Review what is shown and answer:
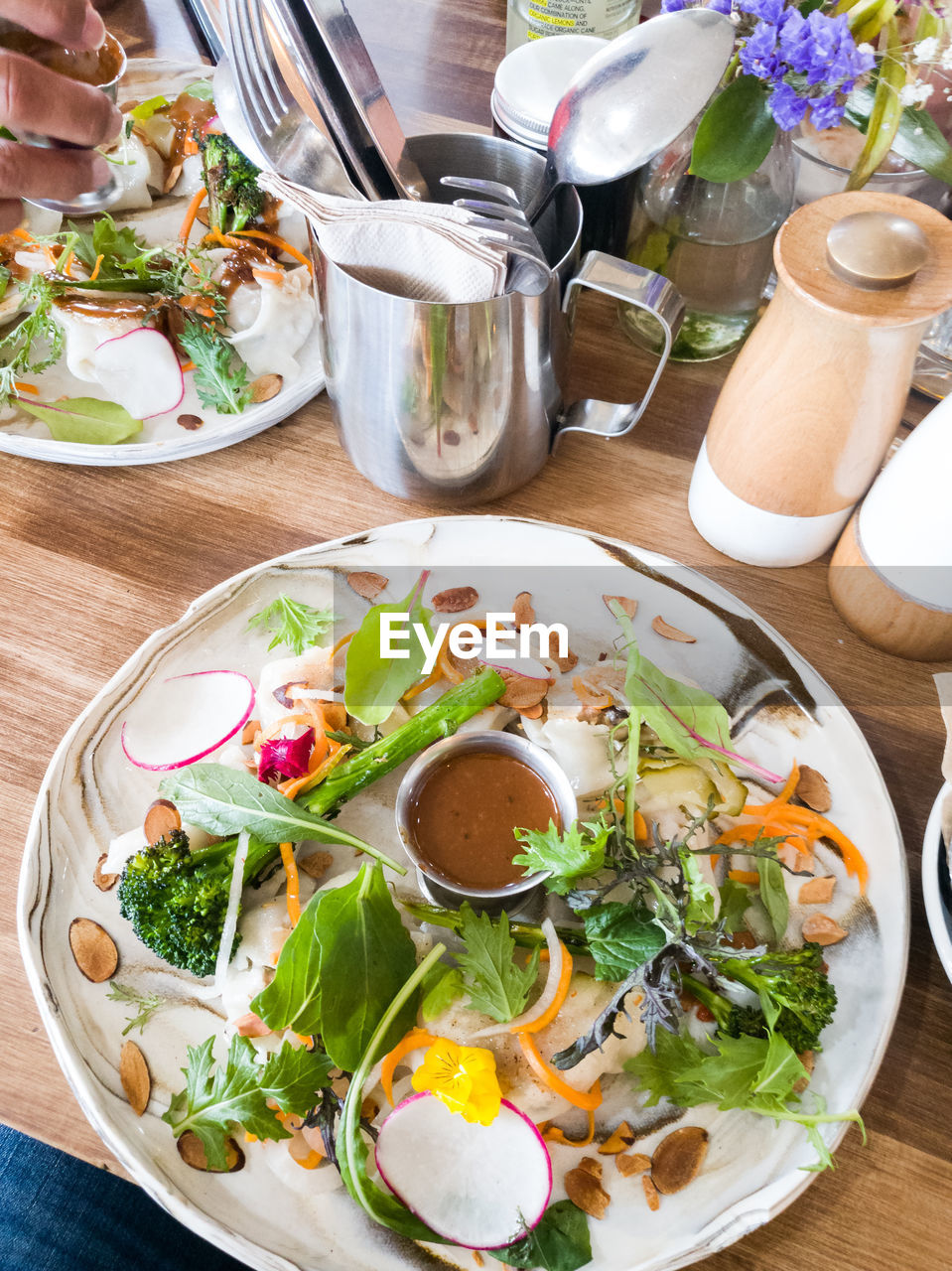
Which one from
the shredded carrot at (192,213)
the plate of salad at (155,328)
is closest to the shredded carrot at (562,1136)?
the plate of salad at (155,328)

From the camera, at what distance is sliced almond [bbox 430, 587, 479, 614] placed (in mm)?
1112

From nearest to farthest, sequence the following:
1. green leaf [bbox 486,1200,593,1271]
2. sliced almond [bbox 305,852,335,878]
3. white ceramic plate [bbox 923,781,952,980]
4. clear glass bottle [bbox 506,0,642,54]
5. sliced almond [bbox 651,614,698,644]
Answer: green leaf [bbox 486,1200,593,1271] < white ceramic plate [bbox 923,781,952,980] < sliced almond [bbox 305,852,335,878] < sliced almond [bbox 651,614,698,644] < clear glass bottle [bbox 506,0,642,54]

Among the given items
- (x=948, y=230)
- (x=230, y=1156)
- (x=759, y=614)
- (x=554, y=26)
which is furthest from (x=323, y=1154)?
(x=554, y=26)

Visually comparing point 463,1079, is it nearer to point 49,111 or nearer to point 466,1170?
point 466,1170

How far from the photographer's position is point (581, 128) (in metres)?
1.03

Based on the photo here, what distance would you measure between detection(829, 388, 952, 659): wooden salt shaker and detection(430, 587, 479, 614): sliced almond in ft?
1.40

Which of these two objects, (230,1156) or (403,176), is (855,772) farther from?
(403,176)

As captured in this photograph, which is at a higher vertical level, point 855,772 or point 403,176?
point 403,176

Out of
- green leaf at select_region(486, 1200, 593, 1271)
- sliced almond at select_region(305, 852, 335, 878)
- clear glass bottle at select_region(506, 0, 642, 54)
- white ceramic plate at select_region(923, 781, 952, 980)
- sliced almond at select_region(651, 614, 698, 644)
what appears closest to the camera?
green leaf at select_region(486, 1200, 593, 1271)

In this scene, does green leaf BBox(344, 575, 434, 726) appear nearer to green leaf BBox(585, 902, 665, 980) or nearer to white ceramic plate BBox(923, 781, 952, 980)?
green leaf BBox(585, 902, 665, 980)

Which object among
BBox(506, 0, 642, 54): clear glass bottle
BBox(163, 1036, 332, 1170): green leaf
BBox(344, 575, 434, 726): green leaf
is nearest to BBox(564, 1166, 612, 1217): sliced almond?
BBox(163, 1036, 332, 1170): green leaf

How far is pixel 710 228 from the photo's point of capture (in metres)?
1.16

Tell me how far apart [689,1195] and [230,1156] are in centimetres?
39

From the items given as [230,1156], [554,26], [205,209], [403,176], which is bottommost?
[230,1156]
